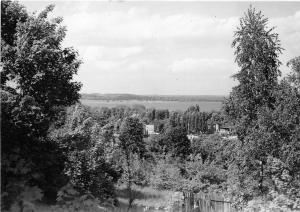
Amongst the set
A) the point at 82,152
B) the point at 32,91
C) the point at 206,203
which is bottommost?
the point at 206,203

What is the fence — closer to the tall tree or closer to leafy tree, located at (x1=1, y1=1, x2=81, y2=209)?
the tall tree

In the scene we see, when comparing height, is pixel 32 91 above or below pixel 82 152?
above

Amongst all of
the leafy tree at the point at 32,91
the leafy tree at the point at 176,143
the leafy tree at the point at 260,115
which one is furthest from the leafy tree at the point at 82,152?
the leafy tree at the point at 176,143

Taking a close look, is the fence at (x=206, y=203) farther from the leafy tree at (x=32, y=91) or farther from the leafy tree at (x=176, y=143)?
the leafy tree at (x=176, y=143)

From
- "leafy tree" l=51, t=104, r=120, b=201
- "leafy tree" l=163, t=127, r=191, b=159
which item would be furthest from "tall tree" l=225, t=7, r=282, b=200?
"leafy tree" l=163, t=127, r=191, b=159

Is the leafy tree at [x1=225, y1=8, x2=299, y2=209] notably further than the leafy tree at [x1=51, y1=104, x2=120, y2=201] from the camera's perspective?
Yes

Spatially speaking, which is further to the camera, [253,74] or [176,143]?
[176,143]

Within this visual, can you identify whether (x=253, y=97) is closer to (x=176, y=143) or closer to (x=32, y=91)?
(x=32, y=91)

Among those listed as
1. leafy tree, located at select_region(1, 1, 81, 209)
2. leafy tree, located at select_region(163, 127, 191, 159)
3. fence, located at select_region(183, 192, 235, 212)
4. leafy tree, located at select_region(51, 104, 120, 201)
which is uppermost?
leafy tree, located at select_region(1, 1, 81, 209)

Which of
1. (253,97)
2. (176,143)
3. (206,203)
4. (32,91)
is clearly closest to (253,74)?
(253,97)

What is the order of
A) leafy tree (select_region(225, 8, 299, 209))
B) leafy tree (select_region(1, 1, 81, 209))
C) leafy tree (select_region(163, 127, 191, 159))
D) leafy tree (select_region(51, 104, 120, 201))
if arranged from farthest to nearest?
leafy tree (select_region(163, 127, 191, 159)), leafy tree (select_region(225, 8, 299, 209)), leafy tree (select_region(51, 104, 120, 201)), leafy tree (select_region(1, 1, 81, 209))

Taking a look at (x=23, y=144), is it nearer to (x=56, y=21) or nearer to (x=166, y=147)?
(x=56, y=21)
